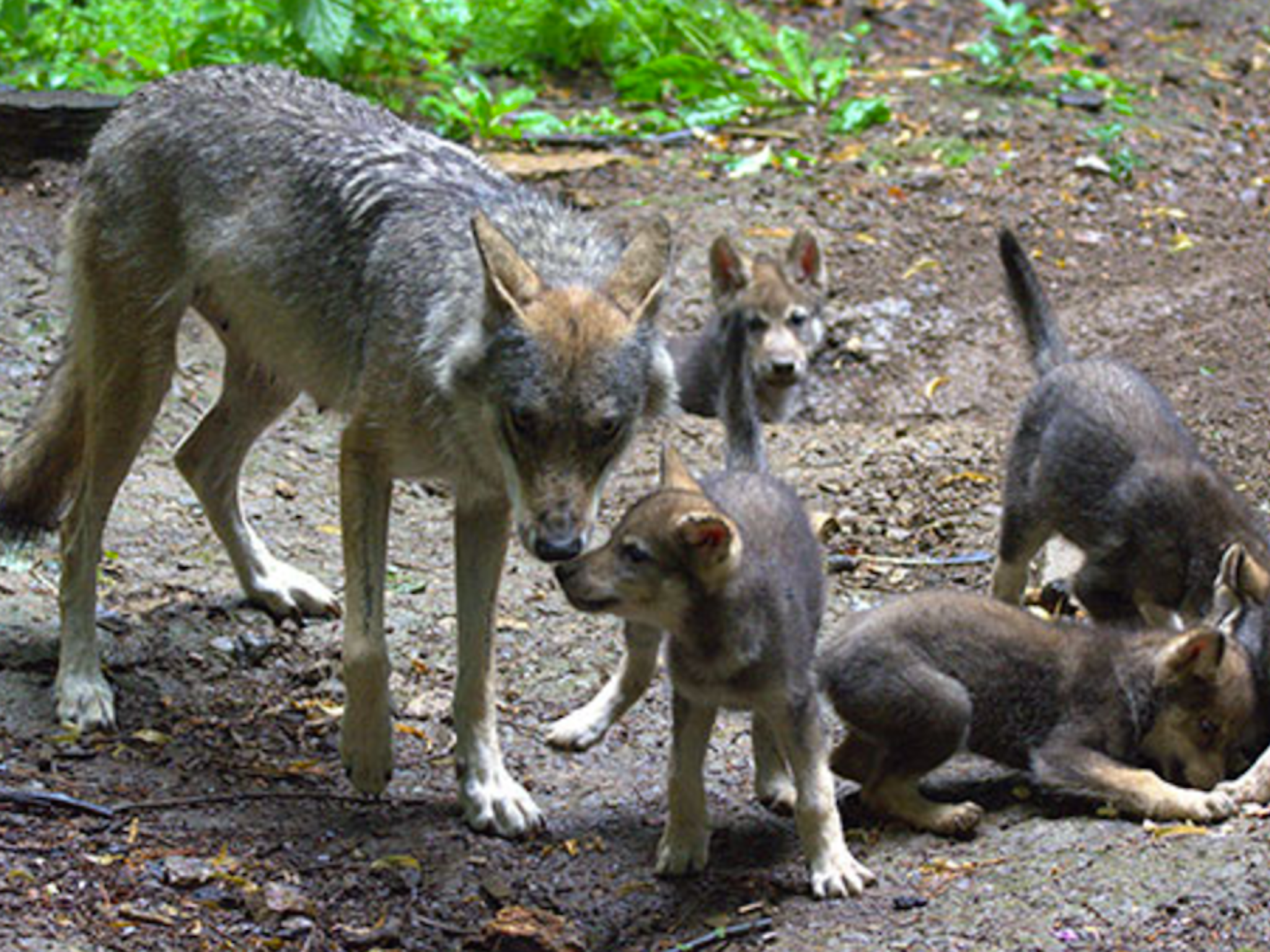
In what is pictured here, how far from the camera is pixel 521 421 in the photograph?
5.40 m

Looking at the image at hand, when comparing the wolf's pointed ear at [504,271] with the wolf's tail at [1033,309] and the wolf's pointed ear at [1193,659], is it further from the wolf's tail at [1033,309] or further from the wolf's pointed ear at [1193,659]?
the wolf's tail at [1033,309]

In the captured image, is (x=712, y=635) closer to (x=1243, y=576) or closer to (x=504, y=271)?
(x=504, y=271)

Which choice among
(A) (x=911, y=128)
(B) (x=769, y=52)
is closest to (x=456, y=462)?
(A) (x=911, y=128)

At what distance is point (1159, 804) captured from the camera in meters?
5.57

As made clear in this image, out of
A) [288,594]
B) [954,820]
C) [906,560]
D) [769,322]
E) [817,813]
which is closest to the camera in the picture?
[817,813]

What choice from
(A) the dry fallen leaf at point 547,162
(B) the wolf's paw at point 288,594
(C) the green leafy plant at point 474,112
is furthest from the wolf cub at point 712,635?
(C) the green leafy plant at point 474,112

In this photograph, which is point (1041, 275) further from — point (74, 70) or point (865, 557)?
point (74, 70)

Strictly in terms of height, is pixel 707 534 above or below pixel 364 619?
above

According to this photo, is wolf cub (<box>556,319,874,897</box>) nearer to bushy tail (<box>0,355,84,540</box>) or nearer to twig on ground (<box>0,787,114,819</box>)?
twig on ground (<box>0,787,114,819</box>)

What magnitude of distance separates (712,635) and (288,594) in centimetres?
263

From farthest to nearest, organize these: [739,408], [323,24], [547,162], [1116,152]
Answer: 1. [1116,152]
2. [547,162]
3. [323,24]
4. [739,408]

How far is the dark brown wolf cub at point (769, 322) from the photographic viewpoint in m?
10.5

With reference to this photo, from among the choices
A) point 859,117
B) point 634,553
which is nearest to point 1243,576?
point 634,553

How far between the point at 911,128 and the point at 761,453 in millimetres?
6524
